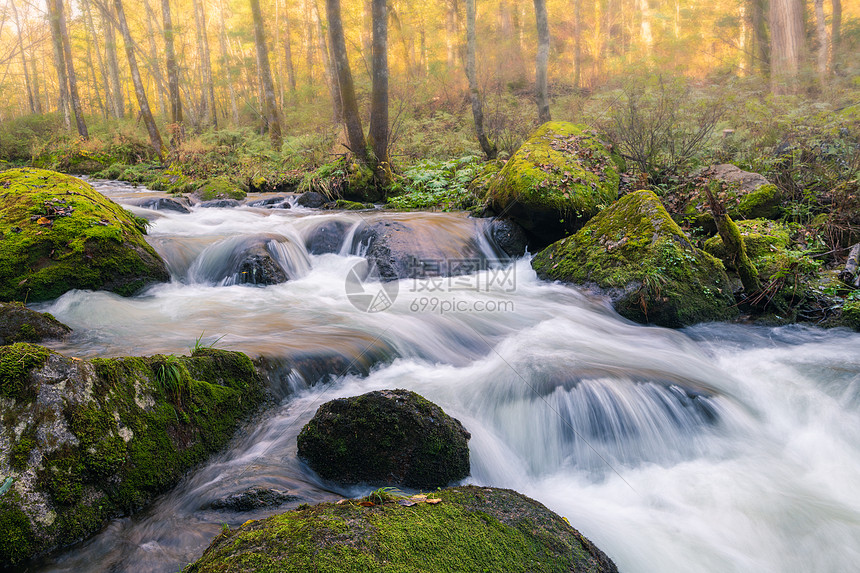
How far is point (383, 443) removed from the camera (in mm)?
3104

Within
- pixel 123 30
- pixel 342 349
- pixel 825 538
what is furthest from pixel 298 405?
pixel 123 30

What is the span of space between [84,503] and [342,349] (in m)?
2.86

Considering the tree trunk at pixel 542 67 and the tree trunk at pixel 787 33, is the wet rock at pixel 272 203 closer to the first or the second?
the tree trunk at pixel 542 67

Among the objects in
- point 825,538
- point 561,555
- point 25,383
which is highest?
point 25,383

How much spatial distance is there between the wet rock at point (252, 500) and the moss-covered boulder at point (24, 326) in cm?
274

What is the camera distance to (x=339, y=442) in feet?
10.3

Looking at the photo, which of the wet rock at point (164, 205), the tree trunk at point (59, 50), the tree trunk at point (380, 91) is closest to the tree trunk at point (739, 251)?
the tree trunk at point (380, 91)

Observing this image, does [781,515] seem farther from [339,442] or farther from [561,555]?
[339,442]

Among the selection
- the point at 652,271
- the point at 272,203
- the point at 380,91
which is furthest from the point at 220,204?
the point at 652,271

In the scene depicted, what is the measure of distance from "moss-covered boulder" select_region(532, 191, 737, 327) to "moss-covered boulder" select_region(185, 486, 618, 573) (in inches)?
183

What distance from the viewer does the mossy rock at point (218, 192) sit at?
43.0ft

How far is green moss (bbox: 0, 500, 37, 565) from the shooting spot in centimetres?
215

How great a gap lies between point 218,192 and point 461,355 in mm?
10281

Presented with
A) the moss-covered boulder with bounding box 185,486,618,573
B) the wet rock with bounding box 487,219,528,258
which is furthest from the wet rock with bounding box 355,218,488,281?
the moss-covered boulder with bounding box 185,486,618,573
